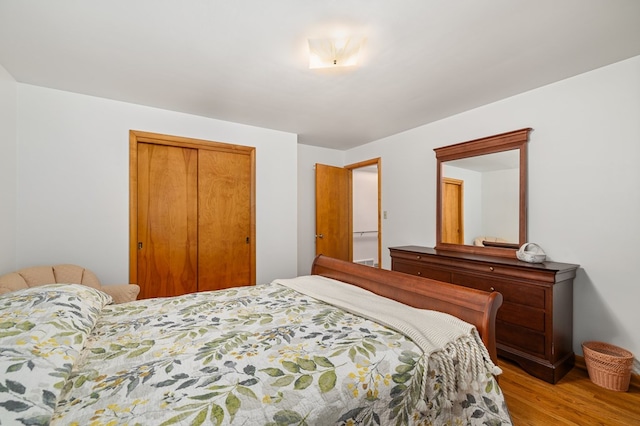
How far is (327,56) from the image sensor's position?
1.89m

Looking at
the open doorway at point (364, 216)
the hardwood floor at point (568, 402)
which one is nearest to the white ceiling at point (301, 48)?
the hardwood floor at point (568, 402)

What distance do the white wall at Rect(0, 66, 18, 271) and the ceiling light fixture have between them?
95.6 inches

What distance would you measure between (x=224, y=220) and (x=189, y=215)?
0.40m

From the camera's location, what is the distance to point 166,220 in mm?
3084

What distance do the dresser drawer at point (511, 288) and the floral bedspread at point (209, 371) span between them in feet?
4.17

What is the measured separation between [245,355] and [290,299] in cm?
78

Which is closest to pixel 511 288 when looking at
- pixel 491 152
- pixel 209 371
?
pixel 491 152

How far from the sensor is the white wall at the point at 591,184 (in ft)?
6.79

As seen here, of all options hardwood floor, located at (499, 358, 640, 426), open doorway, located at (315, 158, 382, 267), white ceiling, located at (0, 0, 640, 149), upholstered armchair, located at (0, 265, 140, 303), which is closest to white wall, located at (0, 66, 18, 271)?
white ceiling, located at (0, 0, 640, 149)

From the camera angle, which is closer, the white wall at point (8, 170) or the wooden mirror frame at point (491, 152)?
the white wall at point (8, 170)

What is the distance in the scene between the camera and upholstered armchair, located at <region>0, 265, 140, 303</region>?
6.57ft

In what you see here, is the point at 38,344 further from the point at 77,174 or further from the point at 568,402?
the point at 568,402

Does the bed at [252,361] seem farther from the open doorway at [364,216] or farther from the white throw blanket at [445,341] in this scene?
the open doorway at [364,216]

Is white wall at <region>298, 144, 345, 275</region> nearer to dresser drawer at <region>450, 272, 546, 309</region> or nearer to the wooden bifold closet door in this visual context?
the wooden bifold closet door
